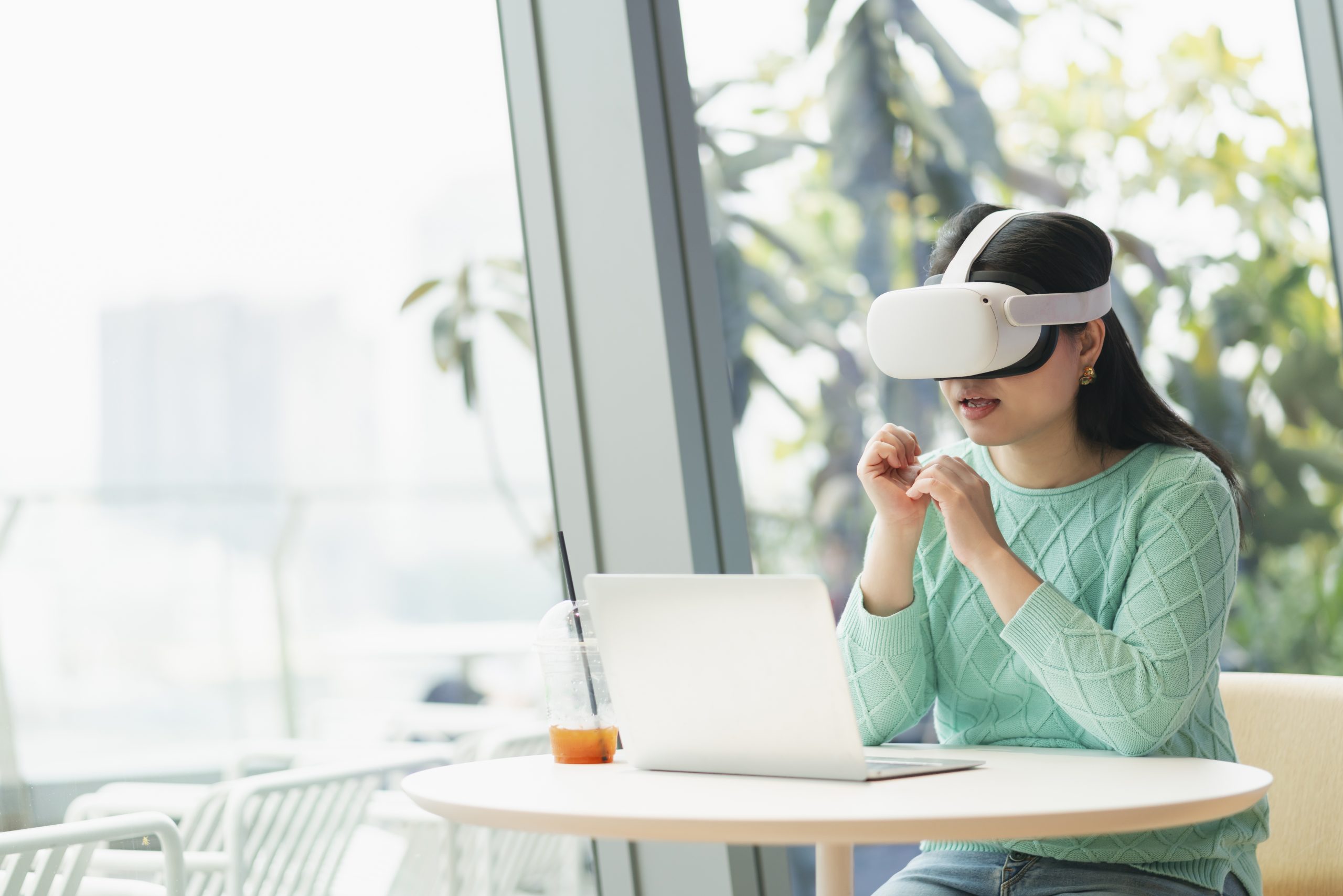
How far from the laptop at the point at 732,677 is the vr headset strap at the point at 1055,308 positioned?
17.4 inches

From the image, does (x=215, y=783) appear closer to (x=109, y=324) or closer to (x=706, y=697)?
(x=109, y=324)

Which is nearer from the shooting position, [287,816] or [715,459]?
[287,816]

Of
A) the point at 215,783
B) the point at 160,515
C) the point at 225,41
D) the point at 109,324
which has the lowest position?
the point at 215,783

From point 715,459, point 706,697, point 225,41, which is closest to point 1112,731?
point 706,697

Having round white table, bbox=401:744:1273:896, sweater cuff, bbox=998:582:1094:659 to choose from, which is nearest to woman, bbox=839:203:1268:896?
sweater cuff, bbox=998:582:1094:659

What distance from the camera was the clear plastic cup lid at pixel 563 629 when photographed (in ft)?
4.58

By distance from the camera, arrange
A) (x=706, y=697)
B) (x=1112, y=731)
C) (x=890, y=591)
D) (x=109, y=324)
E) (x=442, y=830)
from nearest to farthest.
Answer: (x=706, y=697) < (x=1112, y=731) < (x=890, y=591) < (x=109, y=324) < (x=442, y=830)

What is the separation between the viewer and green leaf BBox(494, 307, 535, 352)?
2064mm

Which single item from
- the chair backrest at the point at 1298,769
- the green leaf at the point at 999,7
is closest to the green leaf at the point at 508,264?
the chair backrest at the point at 1298,769

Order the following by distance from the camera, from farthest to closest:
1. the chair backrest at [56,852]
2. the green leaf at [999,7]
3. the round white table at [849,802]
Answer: the green leaf at [999,7] → the chair backrest at [56,852] → the round white table at [849,802]

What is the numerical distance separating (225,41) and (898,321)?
1.03 m

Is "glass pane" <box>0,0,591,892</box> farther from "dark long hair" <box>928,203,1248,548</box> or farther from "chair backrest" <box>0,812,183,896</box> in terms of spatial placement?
"dark long hair" <box>928,203,1248,548</box>

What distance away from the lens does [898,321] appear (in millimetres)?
1298

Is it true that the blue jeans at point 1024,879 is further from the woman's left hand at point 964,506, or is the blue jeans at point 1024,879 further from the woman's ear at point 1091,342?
the woman's ear at point 1091,342
